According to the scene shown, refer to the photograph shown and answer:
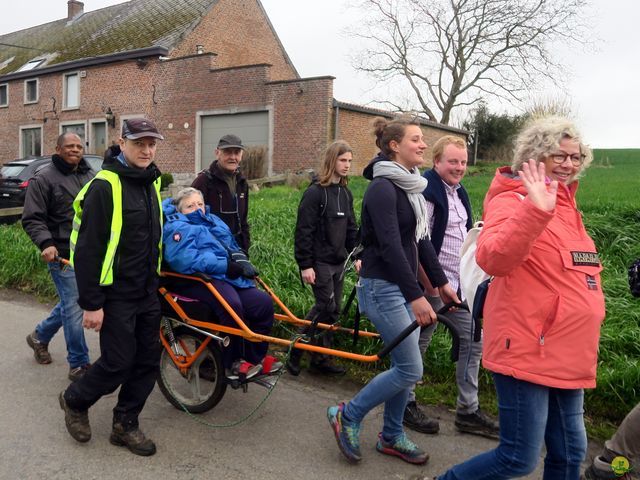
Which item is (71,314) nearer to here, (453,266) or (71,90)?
(453,266)

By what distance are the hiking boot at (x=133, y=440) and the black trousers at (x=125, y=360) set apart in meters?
0.04

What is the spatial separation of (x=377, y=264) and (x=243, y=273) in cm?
118

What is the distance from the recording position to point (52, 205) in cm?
500

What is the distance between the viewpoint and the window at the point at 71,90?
30.0m

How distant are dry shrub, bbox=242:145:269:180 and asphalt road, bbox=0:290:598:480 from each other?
1674 cm

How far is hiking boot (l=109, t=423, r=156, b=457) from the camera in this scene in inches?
146

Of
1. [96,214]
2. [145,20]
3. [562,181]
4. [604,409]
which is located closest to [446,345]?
[604,409]

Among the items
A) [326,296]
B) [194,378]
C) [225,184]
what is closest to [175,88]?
[225,184]

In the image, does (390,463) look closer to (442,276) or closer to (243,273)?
(442,276)

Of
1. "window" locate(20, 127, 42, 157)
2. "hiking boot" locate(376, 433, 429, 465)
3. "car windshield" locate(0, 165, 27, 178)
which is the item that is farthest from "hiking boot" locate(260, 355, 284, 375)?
"window" locate(20, 127, 42, 157)

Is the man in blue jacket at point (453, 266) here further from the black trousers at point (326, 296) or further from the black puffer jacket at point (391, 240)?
the black trousers at point (326, 296)

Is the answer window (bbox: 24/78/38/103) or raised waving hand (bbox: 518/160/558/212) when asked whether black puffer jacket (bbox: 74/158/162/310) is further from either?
window (bbox: 24/78/38/103)

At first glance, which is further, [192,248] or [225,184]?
[225,184]

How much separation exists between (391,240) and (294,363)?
2.18 m
